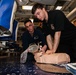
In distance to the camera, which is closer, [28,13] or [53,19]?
[53,19]

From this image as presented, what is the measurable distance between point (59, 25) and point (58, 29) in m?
0.04

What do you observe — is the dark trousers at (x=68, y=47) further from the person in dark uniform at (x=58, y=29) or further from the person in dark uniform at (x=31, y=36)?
the person in dark uniform at (x=31, y=36)

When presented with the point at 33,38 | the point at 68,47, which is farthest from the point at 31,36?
the point at 68,47

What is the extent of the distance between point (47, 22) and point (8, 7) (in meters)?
0.82

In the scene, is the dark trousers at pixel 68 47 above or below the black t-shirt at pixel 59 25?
below

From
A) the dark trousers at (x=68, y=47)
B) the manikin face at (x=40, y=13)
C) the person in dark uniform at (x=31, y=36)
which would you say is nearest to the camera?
the manikin face at (x=40, y=13)

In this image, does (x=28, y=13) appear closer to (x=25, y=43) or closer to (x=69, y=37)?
(x=25, y=43)

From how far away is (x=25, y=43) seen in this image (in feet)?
8.32

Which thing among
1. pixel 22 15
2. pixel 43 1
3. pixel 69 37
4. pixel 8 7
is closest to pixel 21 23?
pixel 22 15

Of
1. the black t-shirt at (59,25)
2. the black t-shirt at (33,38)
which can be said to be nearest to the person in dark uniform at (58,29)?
the black t-shirt at (59,25)

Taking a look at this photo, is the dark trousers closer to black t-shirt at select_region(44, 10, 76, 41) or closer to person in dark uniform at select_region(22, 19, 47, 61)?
black t-shirt at select_region(44, 10, 76, 41)

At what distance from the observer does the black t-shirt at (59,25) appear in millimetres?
1786

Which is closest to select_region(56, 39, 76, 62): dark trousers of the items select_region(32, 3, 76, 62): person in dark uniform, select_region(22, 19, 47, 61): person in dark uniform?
select_region(32, 3, 76, 62): person in dark uniform

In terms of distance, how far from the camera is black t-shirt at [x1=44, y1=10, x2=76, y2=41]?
1786mm
